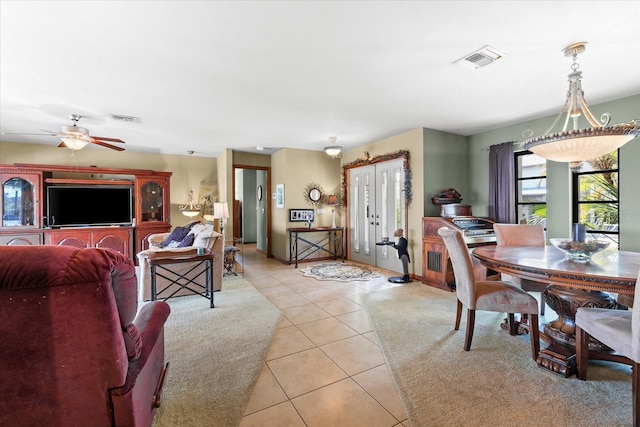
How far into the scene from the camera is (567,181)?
392cm

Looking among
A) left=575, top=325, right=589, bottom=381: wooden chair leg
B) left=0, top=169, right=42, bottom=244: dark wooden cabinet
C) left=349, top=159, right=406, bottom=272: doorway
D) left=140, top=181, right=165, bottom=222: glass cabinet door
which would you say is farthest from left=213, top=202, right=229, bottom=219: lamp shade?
left=575, top=325, right=589, bottom=381: wooden chair leg

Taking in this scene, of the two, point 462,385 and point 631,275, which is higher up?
point 631,275

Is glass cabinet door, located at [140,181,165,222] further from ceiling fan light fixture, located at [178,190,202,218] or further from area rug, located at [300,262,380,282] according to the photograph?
area rug, located at [300,262,380,282]

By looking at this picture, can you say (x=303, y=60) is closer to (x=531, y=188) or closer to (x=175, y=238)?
(x=175, y=238)

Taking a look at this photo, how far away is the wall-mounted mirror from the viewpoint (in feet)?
20.9

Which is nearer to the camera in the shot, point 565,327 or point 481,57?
point 565,327

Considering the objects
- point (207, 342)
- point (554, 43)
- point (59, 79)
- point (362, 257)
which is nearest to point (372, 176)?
point (362, 257)

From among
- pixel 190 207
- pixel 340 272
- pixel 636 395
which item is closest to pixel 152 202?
pixel 190 207

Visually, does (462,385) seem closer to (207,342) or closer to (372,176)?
(207,342)

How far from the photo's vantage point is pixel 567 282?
72.9 inches

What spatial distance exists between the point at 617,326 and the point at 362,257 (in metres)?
4.52

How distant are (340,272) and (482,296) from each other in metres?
3.04

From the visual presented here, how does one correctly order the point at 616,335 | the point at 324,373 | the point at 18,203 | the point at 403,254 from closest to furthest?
the point at 616,335 < the point at 324,373 < the point at 403,254 < the point at 18,203

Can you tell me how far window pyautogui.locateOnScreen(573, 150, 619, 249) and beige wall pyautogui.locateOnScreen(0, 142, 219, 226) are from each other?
7.03 meters
